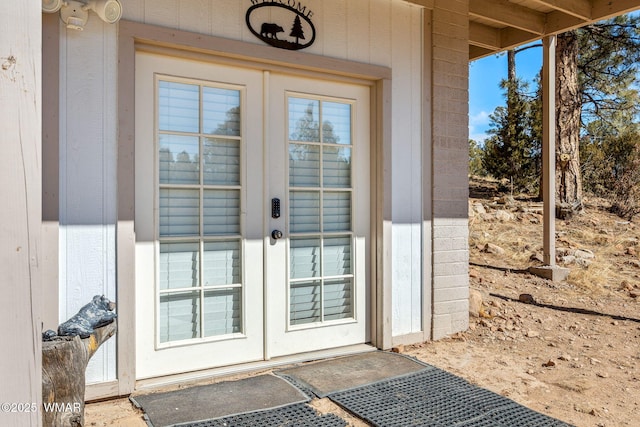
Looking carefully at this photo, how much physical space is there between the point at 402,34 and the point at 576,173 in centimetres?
628

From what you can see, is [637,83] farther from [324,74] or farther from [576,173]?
[324,74]

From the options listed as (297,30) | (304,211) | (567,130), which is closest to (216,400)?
(304,211)

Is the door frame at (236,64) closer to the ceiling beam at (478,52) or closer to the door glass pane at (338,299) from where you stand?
the door glass pane at (338,299)

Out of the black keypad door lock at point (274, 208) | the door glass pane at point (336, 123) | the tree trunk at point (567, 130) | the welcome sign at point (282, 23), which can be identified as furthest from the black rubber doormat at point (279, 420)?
the tree trunk at point (567, 130)

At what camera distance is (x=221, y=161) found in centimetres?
309

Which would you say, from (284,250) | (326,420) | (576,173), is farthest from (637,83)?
(326,420)

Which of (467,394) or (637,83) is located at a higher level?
(637,83)

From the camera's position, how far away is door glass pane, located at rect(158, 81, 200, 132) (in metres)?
2.92

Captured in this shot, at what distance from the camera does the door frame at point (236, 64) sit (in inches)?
106

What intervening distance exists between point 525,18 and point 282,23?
301 cm

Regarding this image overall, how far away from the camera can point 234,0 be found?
304cm

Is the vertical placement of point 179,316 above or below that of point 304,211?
below

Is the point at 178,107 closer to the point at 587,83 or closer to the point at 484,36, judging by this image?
the point at 484,36

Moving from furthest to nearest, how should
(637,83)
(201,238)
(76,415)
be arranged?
(637,83), (201,238), (76,415)
